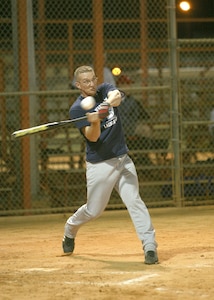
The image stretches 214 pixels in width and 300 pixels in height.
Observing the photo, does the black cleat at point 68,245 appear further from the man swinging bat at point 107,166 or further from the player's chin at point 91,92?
the player's chin at point 91,92

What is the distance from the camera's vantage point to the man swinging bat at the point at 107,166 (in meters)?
7.34

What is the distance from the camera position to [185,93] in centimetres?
1388

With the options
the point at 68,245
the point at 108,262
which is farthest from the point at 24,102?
the point at 108,262

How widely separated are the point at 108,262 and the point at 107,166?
37.6 inches

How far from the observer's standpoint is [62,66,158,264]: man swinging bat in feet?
24.1

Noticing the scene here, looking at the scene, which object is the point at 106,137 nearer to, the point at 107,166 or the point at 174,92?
the point at 107,166

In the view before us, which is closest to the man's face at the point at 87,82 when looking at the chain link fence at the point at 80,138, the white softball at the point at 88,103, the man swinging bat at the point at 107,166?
the man swinging bat at the point at 107,166

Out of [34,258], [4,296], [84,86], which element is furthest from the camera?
[34,258]

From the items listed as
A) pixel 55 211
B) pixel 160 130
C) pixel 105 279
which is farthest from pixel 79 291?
pixel 160 130

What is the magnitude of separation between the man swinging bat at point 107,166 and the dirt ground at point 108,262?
15.9 inches

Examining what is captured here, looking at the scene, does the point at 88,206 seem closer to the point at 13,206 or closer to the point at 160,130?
the point at 13,206

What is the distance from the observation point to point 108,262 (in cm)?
762

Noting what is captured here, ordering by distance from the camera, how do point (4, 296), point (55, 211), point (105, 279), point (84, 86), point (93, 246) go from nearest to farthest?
point (4, 296) < point (105, 279) < point (84, 86) < point (93, 246) < point (55, 211)

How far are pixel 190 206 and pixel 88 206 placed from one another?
481 cm
